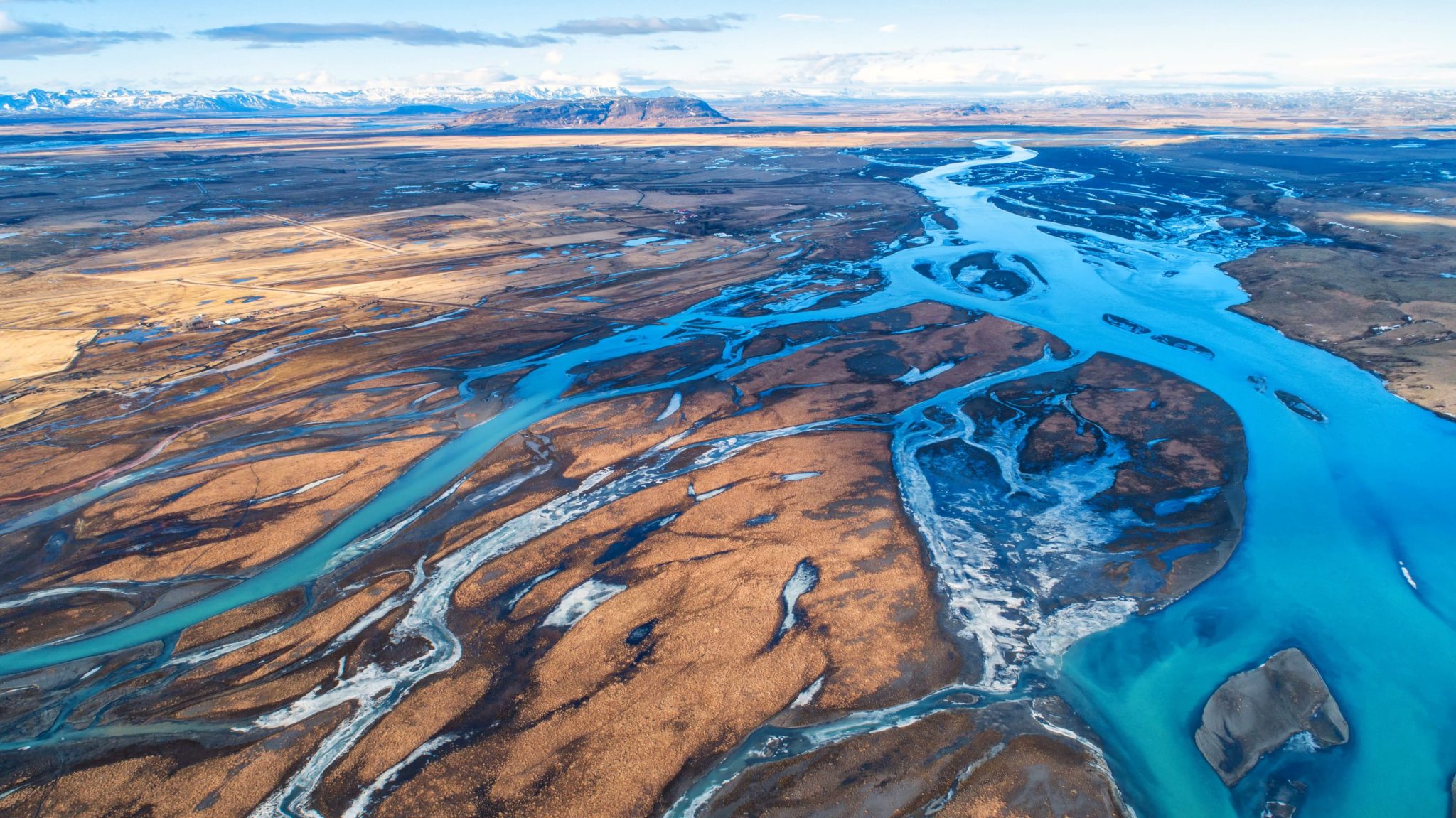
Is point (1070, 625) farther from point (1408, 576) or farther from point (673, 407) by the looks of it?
point (673, 407)

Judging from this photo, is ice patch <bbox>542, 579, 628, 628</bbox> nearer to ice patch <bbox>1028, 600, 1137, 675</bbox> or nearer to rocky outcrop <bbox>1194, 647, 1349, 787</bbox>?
ice patch <bbox>1028, 600, 1137, 675</bbox>

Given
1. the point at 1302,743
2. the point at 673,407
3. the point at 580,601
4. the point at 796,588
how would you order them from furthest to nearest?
the point at 673,407 → the point at 796,588 → the point at 580,601 → the point at 1302,743

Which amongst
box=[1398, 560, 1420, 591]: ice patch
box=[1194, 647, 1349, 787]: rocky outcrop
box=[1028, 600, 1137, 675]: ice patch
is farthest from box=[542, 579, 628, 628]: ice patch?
box=[1398, 560, 1420, 591]: ice patch

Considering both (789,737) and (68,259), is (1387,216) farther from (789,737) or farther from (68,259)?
(68,259)

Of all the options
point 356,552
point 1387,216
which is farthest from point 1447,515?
point 1387,216

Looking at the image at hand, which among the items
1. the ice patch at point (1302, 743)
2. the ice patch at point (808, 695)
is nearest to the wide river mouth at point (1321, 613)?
the ice patch at point (1302, 743)

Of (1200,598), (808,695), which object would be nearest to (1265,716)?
(1200,598)

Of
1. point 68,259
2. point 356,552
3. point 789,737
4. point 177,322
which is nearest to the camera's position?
point 789,737
